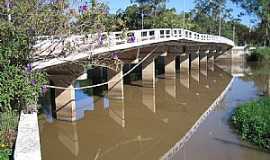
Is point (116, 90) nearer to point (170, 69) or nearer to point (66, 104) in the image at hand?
point (66, 104)

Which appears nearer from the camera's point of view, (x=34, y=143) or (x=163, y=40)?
(x=34, y=143)

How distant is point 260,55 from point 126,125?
173ft

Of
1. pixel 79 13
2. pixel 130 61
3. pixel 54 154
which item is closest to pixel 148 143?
pixel 54 154

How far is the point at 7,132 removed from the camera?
25.2 feet

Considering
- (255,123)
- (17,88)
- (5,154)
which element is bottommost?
(255,123)

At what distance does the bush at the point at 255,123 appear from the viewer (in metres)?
13.7

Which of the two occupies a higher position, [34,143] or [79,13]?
[79,13]

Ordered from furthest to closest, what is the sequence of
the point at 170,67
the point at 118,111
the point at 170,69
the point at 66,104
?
the point at 170,67
the point at 170,69
the point at 118,111
the point at 66,104

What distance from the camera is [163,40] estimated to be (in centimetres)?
2705

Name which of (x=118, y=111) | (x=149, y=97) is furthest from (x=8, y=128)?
(x=149, y=97)

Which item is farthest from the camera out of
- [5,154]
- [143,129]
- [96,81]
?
[96,81]

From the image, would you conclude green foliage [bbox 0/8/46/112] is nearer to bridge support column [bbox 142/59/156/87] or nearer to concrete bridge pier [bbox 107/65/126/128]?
concrete bridge pier [bbox 107/65/126/128]

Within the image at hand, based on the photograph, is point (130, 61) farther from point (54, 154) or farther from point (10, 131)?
point (10, 131)

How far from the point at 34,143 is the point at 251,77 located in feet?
127
